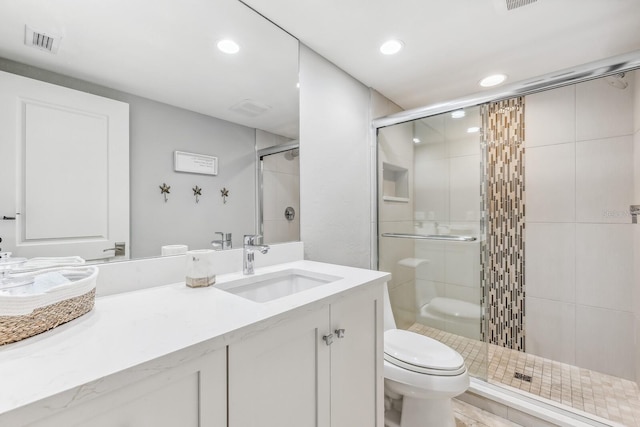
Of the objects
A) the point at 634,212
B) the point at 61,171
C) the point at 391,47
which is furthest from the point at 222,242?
the point at 634,212

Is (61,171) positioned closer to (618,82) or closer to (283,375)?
(283,375)

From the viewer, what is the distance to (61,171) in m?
0.83

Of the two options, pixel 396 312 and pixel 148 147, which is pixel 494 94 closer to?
pixel 396 312

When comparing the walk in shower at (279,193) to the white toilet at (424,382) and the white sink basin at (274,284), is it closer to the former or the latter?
the white sink basin at (274,284)

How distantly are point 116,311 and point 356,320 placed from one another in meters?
0.74

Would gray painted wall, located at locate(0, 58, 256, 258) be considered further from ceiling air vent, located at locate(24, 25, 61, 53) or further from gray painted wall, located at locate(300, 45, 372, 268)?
gray painted wall, located at locate(300, 45, 372, 268)

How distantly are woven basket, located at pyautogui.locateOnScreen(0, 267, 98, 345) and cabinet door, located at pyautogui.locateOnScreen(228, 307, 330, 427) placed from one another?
0.39 metres

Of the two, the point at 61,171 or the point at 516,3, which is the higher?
the point at 516,3

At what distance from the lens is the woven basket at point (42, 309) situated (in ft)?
1.77

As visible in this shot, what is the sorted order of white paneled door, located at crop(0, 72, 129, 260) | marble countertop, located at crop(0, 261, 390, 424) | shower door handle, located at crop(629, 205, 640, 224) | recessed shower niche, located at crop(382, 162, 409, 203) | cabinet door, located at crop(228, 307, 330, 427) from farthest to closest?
recessed shower niche, located at crop(382, 162, 409, 203)
shower door handle, located at crop(629, 205, 640, 224)
white paneled door, located at crop(0, 72, 129, 260)
cabinet door, located at crop(228, 307, 330, 427)
marble countertop, located at crop(0, 261, 390, 424)

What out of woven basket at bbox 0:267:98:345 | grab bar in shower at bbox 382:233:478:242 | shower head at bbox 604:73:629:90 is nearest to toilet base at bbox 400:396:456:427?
grab bar in shower at bbox 382:233:478:242

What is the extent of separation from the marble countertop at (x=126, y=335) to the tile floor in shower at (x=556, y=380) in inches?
55.2

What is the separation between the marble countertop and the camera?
435 millimetres

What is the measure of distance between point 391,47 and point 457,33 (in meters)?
0.35
